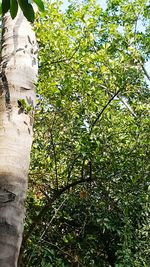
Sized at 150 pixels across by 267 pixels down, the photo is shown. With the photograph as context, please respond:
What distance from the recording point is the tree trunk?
4.12 ft

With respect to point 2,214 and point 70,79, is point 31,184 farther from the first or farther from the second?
point 2,214

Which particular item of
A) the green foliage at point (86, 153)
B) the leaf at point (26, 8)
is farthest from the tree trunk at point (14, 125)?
the green foliage at point (86, 153)

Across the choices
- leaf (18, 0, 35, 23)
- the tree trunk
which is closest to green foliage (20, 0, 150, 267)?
the tree trunk

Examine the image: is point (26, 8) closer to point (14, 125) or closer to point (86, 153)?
point (14, 125)

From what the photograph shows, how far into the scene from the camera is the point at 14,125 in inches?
59.6

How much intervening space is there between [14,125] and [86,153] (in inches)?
59.5

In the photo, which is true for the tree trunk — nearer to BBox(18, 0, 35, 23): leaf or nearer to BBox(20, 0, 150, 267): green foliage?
BBox(18, 0, 35, 23): leaf

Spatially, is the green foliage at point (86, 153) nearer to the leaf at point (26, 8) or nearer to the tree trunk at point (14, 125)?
the tree trunk at point (14, 125)

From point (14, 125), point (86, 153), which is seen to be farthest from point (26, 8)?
point (86, 153)

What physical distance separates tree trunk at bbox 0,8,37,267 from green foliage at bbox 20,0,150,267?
2.50 ft

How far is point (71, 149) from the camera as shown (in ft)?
11.8

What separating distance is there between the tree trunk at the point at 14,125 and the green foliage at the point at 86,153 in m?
0.76

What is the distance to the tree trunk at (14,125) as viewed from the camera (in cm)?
126

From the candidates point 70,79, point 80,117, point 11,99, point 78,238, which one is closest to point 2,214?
point 11,99
